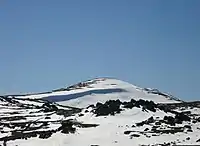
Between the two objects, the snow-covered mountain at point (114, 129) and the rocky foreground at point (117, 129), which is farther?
the rocky foreground at point (117, 129)

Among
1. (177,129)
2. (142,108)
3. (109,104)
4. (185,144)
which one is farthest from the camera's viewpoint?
(109,104)

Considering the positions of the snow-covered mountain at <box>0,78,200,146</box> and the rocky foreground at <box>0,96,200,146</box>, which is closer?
the snow-covered mountain at <box>0,78,200,146</box>

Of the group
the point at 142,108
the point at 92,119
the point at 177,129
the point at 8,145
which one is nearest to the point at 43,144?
the point at 8,145

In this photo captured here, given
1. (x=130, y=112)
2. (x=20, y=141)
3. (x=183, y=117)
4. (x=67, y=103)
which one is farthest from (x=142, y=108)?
(x=67, y=103)

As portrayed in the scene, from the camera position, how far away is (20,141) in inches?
2162

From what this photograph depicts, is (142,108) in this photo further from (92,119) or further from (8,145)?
(8,145)

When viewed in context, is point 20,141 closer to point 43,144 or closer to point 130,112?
point 43,144

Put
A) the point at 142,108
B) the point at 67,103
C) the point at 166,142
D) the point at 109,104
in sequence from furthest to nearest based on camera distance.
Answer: the point at 67,103, the point at 109,104, the point at 142,108, the point at 166,142

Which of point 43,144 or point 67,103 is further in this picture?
point 67,103

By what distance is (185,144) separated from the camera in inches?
1788

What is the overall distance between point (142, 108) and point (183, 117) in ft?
30.7

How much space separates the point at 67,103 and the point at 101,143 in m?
109

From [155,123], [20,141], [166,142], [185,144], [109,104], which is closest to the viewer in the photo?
[185,144]

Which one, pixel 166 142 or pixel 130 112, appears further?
pixel 130 112
